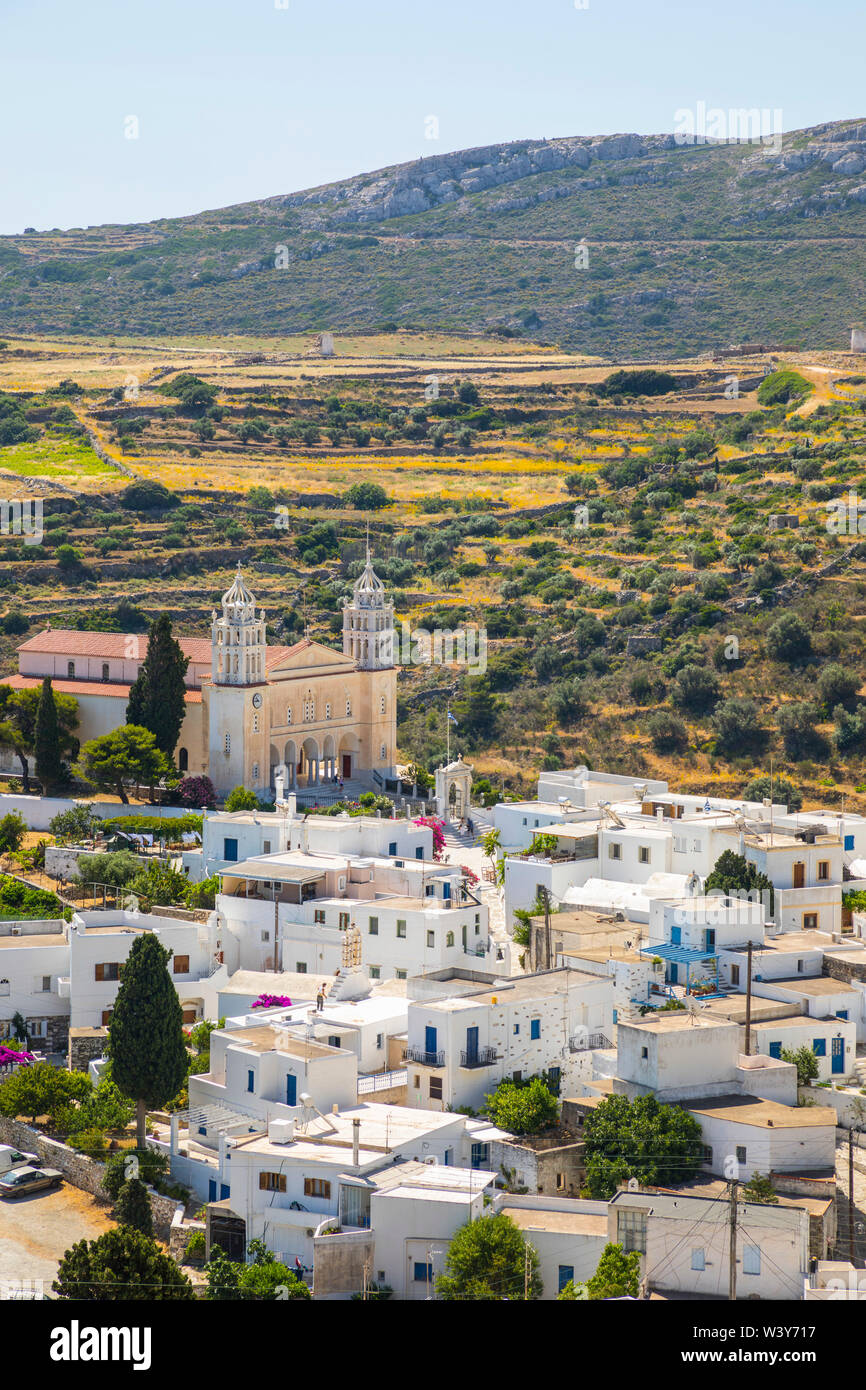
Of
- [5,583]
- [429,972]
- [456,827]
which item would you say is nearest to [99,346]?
[5,583]

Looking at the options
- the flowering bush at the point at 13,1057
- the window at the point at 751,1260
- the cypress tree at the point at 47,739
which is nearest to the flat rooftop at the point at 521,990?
the window at the point at 751,1260

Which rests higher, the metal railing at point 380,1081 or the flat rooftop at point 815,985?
the flat rooftop at point 815,985

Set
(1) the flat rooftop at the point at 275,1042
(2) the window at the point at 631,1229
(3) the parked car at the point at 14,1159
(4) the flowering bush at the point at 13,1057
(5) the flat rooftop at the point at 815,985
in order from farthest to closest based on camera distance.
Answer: (4) the flowering bush at the point at 13,1057 → (5) the flat rooftop at the point at 815,985 → (3) the parked car at the point at 14,1159 → (1) the flat rooftop at the point at 275,1042 → (2) the window at the point at 631,1229

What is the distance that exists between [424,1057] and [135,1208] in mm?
5178

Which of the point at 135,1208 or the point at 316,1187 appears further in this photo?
the point at 135,1208

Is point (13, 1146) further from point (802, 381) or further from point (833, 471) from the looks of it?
point (802, 381)

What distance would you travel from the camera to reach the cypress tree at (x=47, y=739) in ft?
182

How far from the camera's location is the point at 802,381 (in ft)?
342

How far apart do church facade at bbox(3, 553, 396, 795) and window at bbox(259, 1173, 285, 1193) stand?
86.5 ft

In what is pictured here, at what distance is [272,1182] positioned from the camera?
29953mm

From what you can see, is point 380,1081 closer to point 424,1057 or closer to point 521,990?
point 424,1057

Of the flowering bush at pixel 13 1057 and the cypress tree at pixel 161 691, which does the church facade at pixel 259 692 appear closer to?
the cypress tree at pixel 161 691

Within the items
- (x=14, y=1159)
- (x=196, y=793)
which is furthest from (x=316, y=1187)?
(x=196, y=793)

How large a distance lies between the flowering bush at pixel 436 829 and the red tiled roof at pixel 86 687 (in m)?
7.92
